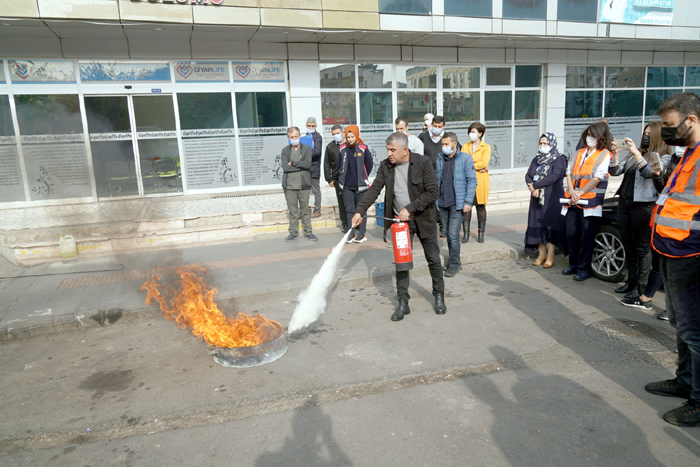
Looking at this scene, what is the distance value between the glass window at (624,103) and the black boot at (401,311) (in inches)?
607

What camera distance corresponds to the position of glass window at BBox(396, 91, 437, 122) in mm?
14883

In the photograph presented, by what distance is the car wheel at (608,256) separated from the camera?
6.66 meters

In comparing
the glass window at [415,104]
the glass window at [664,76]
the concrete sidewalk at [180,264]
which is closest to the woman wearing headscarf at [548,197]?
the concrete sidewalk at [180,264]

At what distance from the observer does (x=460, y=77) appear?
1547cm

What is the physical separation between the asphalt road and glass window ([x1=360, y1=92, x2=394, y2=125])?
9.70 metres

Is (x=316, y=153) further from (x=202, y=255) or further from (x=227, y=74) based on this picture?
(x=227, y=74)

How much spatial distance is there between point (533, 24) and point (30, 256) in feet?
48.5

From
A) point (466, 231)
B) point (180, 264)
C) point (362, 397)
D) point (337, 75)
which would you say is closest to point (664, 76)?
point (337, 75)

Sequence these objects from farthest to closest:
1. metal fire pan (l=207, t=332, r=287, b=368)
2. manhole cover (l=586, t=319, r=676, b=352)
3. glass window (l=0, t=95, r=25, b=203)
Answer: glass window (l=0, t=95, r=25, b=203)
manhole cover (l=586, t=319, r=676, b=352)
metal fire pan (l=207, t=332, r=287, b=368)

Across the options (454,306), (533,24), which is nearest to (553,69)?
(533,24)

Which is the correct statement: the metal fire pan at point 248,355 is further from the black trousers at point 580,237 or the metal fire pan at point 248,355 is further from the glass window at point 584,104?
the glass window at point 584,104

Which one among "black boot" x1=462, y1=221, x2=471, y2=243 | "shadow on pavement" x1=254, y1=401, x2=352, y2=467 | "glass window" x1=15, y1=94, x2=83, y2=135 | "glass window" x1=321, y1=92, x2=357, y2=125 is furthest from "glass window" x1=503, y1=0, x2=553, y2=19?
"shadow on pavement" x1=254, y1=401, x2=352, y2=467

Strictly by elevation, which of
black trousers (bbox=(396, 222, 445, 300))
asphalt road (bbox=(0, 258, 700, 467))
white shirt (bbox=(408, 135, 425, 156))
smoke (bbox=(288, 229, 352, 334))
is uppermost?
white shirt (bbox=(408, 135, 425, 156))

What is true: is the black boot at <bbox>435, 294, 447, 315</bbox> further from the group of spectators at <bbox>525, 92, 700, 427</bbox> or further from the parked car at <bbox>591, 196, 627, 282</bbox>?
→ the parked car at <bbox>591, 196, 627, 282</bbox>
